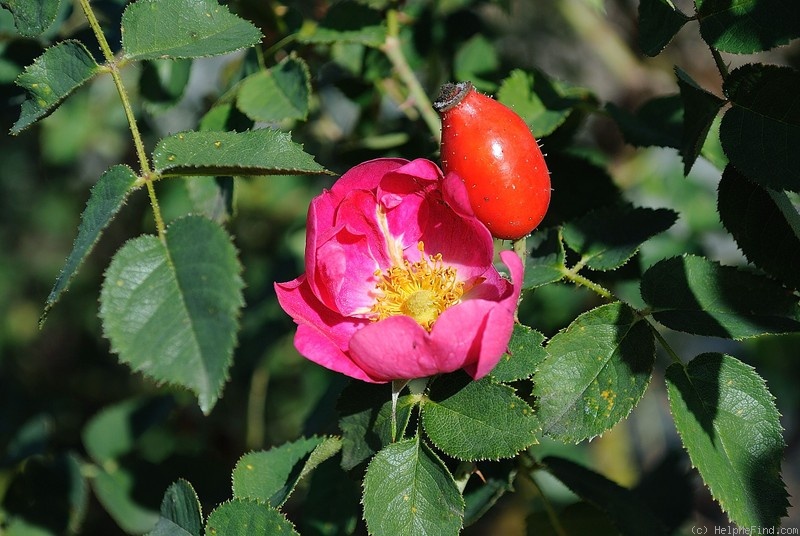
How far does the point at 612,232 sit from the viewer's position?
125 cm

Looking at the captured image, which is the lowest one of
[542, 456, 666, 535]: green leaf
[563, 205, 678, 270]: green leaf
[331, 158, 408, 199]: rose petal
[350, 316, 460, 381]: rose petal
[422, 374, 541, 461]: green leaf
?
[542, 456, 666, 535]: green leaf

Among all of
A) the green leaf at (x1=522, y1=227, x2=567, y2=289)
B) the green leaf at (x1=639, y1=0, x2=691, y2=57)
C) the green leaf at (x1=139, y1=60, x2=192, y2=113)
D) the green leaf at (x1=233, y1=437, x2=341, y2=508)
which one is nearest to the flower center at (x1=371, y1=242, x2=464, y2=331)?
the green leaf at (x1=522, y1=227, x2=567, y2=289)

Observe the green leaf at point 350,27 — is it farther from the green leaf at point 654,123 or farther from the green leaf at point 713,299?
the green leaf at point 713,299

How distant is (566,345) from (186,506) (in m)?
0.58

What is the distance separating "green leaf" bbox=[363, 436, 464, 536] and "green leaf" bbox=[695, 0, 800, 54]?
2.21 feet

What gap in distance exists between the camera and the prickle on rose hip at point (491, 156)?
1.03 metres

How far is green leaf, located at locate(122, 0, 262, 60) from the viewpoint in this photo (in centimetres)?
113

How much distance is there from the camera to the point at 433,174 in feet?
3.54

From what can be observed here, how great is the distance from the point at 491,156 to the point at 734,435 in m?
0.49

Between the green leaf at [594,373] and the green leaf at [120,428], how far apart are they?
41.0 inches

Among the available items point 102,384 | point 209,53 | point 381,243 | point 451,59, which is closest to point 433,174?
point 381,243

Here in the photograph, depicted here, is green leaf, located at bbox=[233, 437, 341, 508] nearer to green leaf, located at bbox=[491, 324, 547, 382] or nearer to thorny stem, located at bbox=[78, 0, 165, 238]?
green leaf, located at bbox=[491, 324, 547, 382]

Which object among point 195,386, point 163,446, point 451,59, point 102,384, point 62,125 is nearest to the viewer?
point 195,386

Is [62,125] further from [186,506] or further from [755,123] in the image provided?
[755,123]
